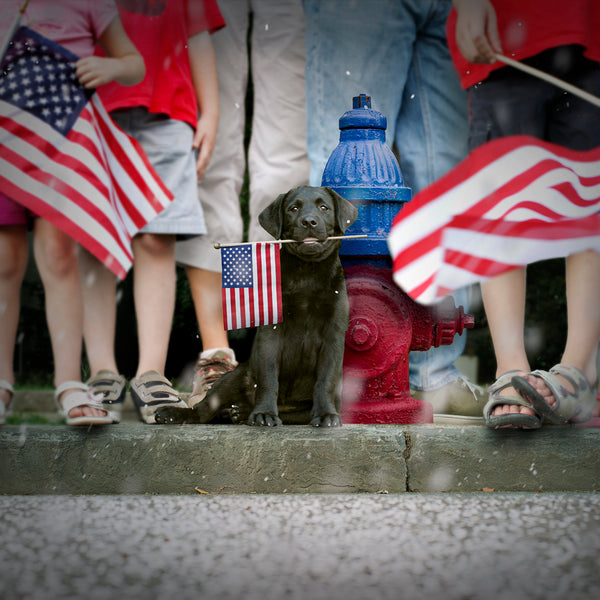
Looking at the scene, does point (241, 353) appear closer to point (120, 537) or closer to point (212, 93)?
point (212, 93)

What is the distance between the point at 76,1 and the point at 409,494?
249cm

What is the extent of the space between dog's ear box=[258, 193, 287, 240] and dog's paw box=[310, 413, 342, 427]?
741 mm

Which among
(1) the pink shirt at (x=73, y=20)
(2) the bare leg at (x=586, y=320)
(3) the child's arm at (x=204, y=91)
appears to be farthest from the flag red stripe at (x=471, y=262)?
(1) the pink shirt at (x=73, y=20)

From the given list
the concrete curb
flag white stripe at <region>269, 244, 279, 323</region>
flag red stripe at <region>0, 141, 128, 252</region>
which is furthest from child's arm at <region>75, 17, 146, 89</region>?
the concrete curb

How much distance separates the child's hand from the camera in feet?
11.4

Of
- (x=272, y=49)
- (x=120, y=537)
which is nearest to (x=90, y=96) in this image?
(x=272, y=49)

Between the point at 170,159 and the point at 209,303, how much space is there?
70 centimetres

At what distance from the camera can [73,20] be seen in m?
3.50

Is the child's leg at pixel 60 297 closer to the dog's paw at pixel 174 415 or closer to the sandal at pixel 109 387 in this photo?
the sandal at pixel 109 387

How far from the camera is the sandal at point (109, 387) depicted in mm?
3567

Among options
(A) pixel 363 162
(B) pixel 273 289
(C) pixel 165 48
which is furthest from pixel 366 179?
(C) pixel 165 48

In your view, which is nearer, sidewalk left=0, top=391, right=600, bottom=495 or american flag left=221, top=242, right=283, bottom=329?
sidewalk left=0, top=391, right=600, bottom=495

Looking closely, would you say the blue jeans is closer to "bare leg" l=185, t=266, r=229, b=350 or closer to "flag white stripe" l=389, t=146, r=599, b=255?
"flag white stripe" l=389, t=146, r=599, b=255

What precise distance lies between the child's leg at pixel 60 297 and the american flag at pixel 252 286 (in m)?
0.73
